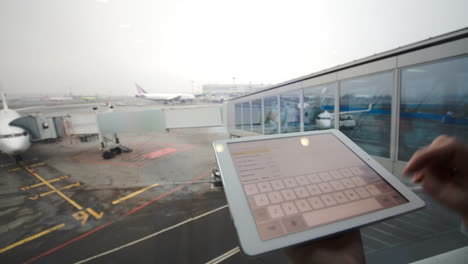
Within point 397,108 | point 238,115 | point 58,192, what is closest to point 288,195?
point 397,108

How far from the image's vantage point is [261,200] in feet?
3.87

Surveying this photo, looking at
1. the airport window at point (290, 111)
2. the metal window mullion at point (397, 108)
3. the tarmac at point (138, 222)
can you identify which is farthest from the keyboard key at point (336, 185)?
the airport window at point (290, 111)

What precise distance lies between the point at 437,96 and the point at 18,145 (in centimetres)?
1818

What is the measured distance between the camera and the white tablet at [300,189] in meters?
1.01

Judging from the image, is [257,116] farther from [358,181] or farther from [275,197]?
[275,197]

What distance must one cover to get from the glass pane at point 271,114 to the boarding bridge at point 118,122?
6328 mm

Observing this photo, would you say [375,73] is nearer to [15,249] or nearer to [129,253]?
[129,253]

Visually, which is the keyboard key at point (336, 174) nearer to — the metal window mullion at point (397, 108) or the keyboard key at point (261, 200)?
the keyboard key at point (261, 200)

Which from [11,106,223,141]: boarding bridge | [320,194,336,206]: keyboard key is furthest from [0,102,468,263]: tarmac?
[11,106,223,141]: boarding bridge

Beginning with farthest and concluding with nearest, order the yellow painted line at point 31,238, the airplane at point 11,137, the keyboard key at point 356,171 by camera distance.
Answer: the airplane at point 11,137
the yellow painted line at point 31,238
the keyboard key at point 356,171

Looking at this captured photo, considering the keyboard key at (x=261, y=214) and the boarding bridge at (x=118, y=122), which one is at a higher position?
the keyboard key at (x=261, y=214)

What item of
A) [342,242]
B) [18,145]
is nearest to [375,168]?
[342,242]

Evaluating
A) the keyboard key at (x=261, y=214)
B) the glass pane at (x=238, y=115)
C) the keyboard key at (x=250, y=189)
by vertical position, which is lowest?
the glass pane at (x=238, y=115)

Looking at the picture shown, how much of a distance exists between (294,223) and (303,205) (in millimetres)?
156
